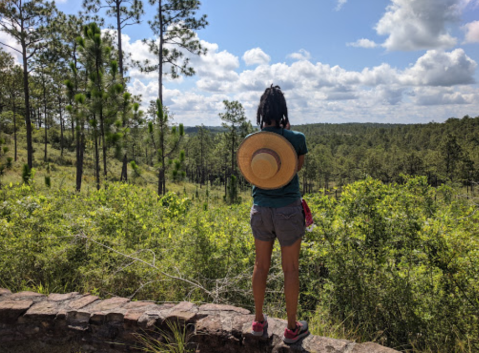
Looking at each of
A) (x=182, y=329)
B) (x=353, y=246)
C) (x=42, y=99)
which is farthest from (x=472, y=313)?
(x=42, y=99)

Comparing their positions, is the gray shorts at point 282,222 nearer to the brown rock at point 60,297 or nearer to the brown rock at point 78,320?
the brown rock at point 78,320

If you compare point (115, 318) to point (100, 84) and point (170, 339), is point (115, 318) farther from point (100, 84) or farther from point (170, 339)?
point (100, 84)

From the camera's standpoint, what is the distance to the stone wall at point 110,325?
100 inches

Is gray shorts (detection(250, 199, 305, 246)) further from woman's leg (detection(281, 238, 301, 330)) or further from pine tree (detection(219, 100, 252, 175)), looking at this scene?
pine tree (detection(219, 100, 252, 175))

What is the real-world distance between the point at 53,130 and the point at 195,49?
32.8 meters

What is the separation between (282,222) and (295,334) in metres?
0.85

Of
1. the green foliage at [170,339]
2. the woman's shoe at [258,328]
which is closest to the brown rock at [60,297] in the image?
the green foliage at [170,339]

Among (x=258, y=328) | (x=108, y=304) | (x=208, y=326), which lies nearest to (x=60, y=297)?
(x=108, y=304)

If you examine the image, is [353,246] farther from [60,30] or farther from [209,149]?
[209,149]

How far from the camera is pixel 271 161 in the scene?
2.30 m

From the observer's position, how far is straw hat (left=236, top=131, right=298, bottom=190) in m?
2.30

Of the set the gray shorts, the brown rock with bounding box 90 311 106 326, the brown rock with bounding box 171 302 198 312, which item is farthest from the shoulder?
the brown rock with bounding box 90 311 106 326

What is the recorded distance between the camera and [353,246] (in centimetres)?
322

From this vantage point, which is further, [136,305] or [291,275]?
[136,305]
